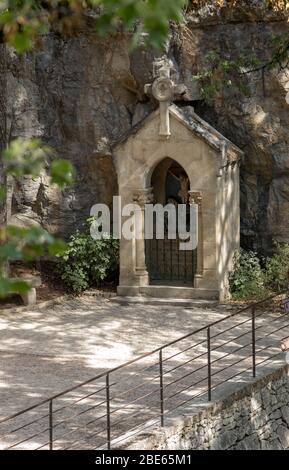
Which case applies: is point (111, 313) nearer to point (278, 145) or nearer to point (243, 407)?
point (278, 145)

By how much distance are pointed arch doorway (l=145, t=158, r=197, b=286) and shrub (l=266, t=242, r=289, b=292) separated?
137cm

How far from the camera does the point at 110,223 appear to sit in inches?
787

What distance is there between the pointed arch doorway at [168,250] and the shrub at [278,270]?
1.37 metres

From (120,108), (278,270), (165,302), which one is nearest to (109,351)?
(165,302)

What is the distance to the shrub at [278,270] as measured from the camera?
60.4 ft

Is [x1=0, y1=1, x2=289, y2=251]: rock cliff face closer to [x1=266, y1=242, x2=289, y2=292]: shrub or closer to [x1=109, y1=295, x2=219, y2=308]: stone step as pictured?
[x1=266, y1=242, x2=289, y2=292]: shrub

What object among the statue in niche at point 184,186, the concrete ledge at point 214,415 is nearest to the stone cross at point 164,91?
the statue in niche at point 184,186

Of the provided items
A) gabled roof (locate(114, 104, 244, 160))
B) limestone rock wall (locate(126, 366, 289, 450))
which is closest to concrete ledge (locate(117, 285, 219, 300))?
gabled roof (locate(114, 104, 244, 160))

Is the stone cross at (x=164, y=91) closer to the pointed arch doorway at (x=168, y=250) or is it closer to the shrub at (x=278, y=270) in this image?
the pointed arch doorway at (x=168, y=250)

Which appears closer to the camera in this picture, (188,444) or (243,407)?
(188,444)

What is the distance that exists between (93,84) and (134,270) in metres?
3.70

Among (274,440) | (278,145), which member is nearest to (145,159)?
(278,145)

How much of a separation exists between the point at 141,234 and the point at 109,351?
408 cm

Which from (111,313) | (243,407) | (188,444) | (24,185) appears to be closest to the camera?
(188,444)
